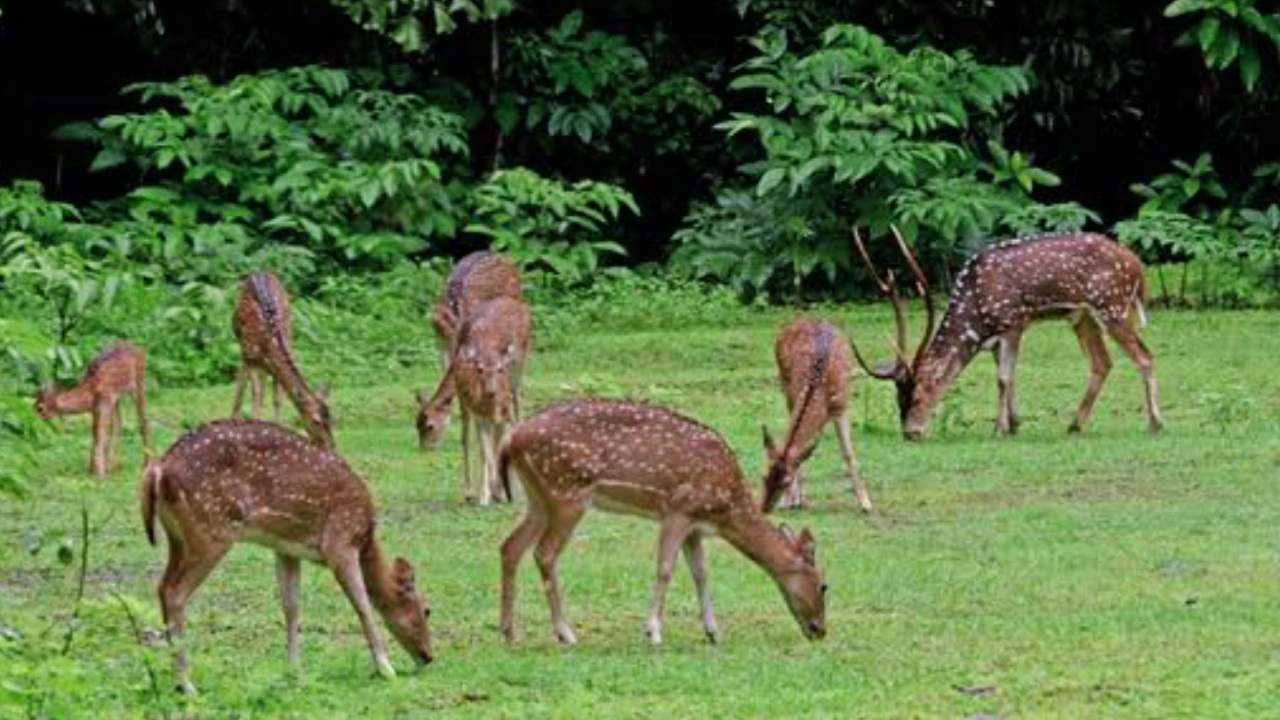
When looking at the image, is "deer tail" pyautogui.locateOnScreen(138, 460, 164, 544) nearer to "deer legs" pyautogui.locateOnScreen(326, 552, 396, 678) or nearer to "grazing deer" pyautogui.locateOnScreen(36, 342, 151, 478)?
"deer legs" pyautogui.locateOnScreen(326, 552, 396, 678)

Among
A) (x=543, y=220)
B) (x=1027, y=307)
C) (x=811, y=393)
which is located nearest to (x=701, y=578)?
(x=811, y=393)

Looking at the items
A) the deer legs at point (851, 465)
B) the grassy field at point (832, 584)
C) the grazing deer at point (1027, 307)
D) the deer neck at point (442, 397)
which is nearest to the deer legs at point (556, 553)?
the grassy field at point (832, 584)

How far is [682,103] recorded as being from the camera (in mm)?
25297

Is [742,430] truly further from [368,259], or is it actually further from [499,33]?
[499,33]

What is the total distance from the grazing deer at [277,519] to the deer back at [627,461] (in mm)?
689

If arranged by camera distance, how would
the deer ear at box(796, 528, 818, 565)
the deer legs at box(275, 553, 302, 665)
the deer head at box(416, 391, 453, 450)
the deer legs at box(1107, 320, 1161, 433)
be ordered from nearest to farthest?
1. the deer legs at box(275, 553, 302, 665)
2. the deer ear at box(796, 528, 818, 565)
3. the deer head at box(416, 391, 453, 450)
4. the deer legs at box(1107, 320, 1161, 433)

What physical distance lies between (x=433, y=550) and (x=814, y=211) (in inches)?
385

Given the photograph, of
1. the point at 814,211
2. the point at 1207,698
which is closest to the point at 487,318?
the point at 1207,698

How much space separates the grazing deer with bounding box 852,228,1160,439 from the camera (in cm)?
1705

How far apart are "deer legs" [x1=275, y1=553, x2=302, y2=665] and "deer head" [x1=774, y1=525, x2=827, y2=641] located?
1.80 metres

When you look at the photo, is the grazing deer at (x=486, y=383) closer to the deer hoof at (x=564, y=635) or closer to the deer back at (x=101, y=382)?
the deer back at (x=101, y=382)

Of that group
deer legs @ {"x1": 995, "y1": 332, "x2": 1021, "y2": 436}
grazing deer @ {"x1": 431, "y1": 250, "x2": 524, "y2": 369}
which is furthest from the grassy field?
grazing deer @ {"x1": 431, "y1": 250, "x2": 524, "y2": 369}

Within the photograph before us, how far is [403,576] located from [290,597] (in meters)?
0.40

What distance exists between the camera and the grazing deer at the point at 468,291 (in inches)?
688
